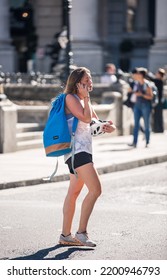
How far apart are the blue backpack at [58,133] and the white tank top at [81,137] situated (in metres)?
0.05

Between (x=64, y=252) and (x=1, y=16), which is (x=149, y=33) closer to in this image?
(x=1, y=16)

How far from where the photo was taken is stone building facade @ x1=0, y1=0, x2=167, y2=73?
48094 mm

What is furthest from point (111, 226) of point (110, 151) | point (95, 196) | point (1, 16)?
point (1, 16)

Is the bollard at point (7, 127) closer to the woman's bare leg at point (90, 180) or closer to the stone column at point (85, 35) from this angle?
the woman's bare leg at point (90, 180)

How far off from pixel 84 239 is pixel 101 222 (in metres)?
1.83

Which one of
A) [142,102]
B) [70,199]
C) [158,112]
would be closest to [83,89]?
[70,199]

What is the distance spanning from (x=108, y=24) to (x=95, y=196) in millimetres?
46117

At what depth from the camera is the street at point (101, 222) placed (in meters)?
10.7

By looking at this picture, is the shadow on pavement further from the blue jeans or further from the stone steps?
the blue jeans

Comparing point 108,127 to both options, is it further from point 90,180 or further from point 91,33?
point 91,33

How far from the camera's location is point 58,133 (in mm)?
10789

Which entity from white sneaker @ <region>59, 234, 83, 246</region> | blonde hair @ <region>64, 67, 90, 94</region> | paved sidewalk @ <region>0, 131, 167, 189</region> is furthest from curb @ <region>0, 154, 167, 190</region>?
blonde hair @ <region>64, 67, 90, 94</region>
